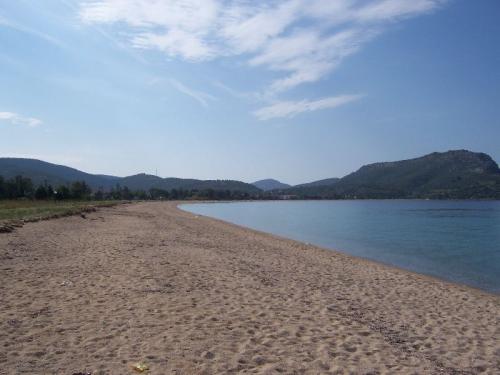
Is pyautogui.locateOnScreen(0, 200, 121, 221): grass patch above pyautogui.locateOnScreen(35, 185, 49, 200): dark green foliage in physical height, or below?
below

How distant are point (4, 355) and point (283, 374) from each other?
11.9 feet

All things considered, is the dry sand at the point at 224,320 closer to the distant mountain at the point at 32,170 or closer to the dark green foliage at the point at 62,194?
the dark green foliage at the point at 62,194

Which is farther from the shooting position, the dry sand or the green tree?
the green tree

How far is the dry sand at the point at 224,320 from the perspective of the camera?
5637 millimetres

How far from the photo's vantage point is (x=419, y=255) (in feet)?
84.3

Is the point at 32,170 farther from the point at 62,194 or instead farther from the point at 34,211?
the point at 34,211

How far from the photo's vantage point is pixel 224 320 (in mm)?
7477

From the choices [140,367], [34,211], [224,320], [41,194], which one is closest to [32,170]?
[41,194]

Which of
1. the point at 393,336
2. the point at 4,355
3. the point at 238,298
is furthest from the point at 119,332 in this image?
the point at 393,336

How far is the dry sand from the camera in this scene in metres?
5.64

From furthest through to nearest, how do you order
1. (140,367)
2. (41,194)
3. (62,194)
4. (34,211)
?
(62,194)
(41,194)
(34,211)
(140,367)

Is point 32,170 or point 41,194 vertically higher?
point 32,170

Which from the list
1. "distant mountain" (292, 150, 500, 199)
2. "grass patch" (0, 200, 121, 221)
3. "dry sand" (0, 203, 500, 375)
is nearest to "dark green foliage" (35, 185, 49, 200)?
"grass patch" (0, 200, 121, 221)

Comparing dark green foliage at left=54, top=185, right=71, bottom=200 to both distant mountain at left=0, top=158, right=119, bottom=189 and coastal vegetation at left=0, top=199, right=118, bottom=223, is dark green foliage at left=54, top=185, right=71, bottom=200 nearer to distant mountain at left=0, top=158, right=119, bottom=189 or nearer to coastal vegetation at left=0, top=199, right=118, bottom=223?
coastal vegetation at left=0, top=199, right=118, bottom=223
